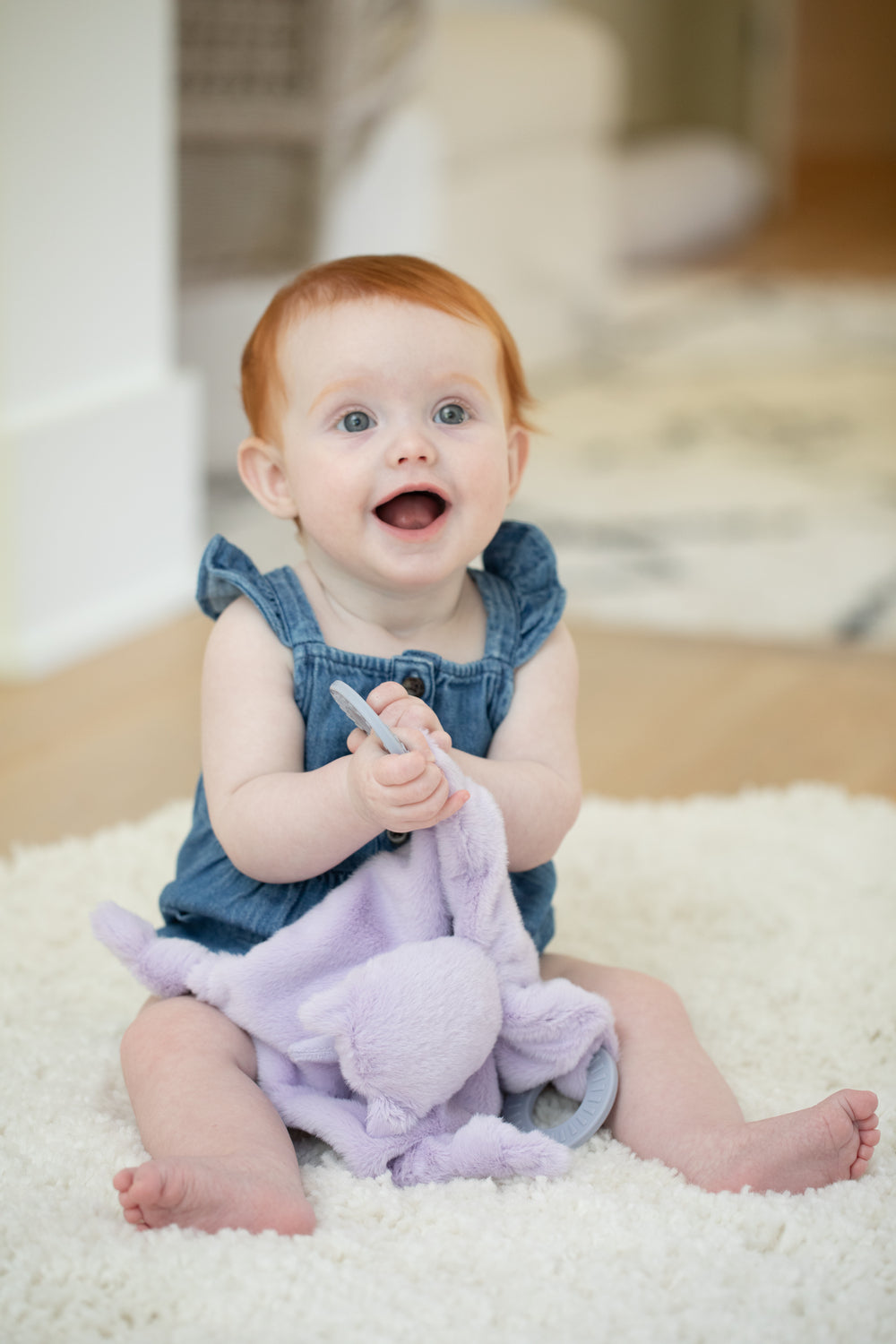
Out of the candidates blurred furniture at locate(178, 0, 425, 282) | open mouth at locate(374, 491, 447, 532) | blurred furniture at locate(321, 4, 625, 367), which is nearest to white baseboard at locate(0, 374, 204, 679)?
blurred furniture at locate(178, 0, 425, 282)

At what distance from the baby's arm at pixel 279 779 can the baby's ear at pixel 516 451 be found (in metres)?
0.18

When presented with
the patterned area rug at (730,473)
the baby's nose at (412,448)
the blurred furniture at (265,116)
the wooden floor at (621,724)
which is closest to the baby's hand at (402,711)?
the baby's nose at (412,448)

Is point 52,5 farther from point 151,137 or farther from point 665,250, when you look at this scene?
point 665,250

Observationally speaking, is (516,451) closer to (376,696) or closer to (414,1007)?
(376,696)

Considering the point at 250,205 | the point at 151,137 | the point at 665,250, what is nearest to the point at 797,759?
the point at 151,137

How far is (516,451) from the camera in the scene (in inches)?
35.7

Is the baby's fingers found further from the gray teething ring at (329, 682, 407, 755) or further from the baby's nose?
the baby's nose

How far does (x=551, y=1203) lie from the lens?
73 cm

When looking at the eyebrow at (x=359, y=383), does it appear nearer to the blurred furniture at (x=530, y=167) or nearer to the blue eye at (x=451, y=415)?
the blue eye at (x=451, y=415)

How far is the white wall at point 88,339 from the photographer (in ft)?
5.43

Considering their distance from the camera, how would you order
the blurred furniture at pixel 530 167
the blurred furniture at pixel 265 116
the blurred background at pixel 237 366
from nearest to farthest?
1. the blurred background at pixel 237 366
2. the blurred furniture at pixel 265 116
3. the blurred furniture at pixel 530 167

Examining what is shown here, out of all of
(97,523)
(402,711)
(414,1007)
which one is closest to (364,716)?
(402,711)

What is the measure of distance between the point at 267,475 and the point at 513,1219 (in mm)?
432

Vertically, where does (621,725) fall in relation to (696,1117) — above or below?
below
